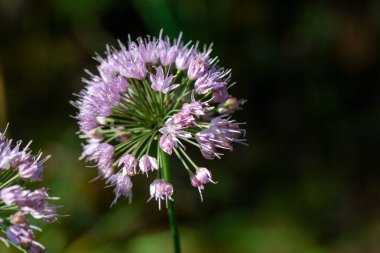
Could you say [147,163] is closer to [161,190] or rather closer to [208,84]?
[161,190]

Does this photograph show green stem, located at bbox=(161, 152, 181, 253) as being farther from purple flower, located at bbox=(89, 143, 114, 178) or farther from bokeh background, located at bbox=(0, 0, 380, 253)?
bokeh background, located at bbox=(0, 0, 380, 253)

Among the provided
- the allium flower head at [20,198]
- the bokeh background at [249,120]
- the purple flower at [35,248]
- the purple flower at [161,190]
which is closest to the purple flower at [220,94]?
the purple flower at [161,190]

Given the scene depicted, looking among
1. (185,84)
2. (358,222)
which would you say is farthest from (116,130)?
(358,222)

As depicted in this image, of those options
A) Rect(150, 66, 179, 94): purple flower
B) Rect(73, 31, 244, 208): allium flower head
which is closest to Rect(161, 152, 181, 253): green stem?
Rect(73, 31, 244, 208): allium flower head

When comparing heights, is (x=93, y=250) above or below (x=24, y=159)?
above

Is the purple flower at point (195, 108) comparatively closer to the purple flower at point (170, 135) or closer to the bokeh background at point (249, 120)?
the purple flower at point (170, 135)

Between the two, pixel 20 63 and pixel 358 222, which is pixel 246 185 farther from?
pixel 20 63

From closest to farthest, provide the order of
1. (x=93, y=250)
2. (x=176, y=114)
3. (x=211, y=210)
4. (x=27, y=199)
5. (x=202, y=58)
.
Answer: (x=27, y=199)
(x=176, y=114)
(x=202, y=58)
(x=93, y=250)
(x=211, y=210)
